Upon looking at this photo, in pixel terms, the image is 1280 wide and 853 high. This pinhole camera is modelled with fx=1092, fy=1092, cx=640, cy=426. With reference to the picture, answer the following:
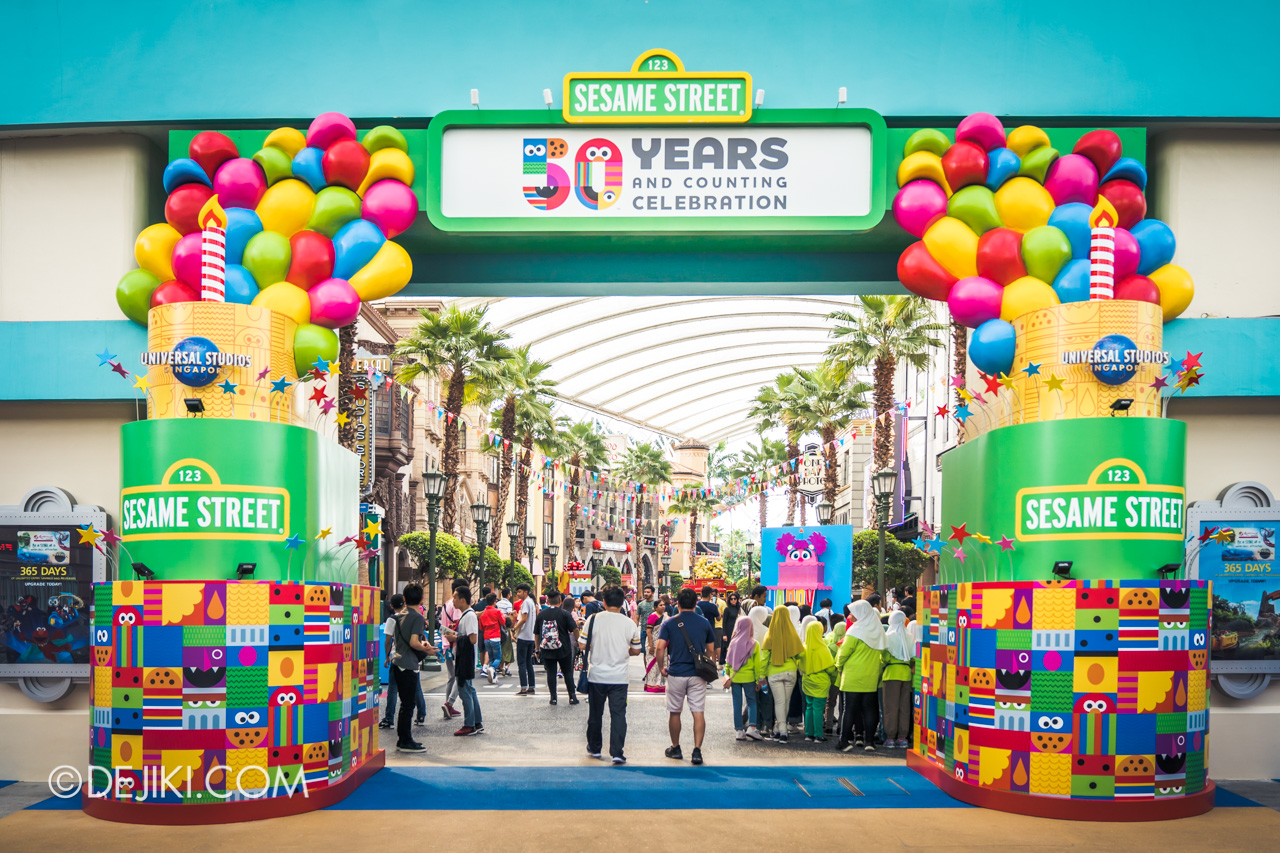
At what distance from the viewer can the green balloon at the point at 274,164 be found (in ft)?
31.9

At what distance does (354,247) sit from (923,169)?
199 inches

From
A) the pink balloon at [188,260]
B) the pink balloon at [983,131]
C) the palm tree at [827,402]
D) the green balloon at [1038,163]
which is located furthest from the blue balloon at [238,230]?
the palm tree at [827,402]

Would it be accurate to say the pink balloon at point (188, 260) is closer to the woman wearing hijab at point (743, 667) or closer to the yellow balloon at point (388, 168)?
the yellow balloon at point (388, 168)

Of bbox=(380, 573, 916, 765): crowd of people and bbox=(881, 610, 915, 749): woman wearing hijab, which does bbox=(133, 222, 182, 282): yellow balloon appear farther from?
bbox=(881, 610, 915, 749): woman wearing hijab

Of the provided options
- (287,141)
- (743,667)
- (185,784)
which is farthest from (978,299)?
(185,784)

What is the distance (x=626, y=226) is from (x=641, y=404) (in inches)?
2040

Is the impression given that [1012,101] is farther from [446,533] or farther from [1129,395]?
[446,533]

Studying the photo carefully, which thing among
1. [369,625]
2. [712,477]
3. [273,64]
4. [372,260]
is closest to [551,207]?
[372,260]

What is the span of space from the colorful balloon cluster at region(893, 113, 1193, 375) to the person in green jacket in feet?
15.1

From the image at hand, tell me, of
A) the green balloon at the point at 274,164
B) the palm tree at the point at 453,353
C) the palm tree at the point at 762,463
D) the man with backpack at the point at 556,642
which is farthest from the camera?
the palm tree at the point at 762,463

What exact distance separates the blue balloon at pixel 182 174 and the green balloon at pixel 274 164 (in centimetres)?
53

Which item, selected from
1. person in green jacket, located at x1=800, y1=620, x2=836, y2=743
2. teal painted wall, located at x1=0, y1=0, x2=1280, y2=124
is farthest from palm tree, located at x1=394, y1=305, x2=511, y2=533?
teal painted wall, located at x1=0, y1=0, x2=1280, y2=124

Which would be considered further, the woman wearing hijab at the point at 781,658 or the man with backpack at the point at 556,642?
the man with backpack at the point at 556,642

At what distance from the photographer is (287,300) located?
9352 mm
